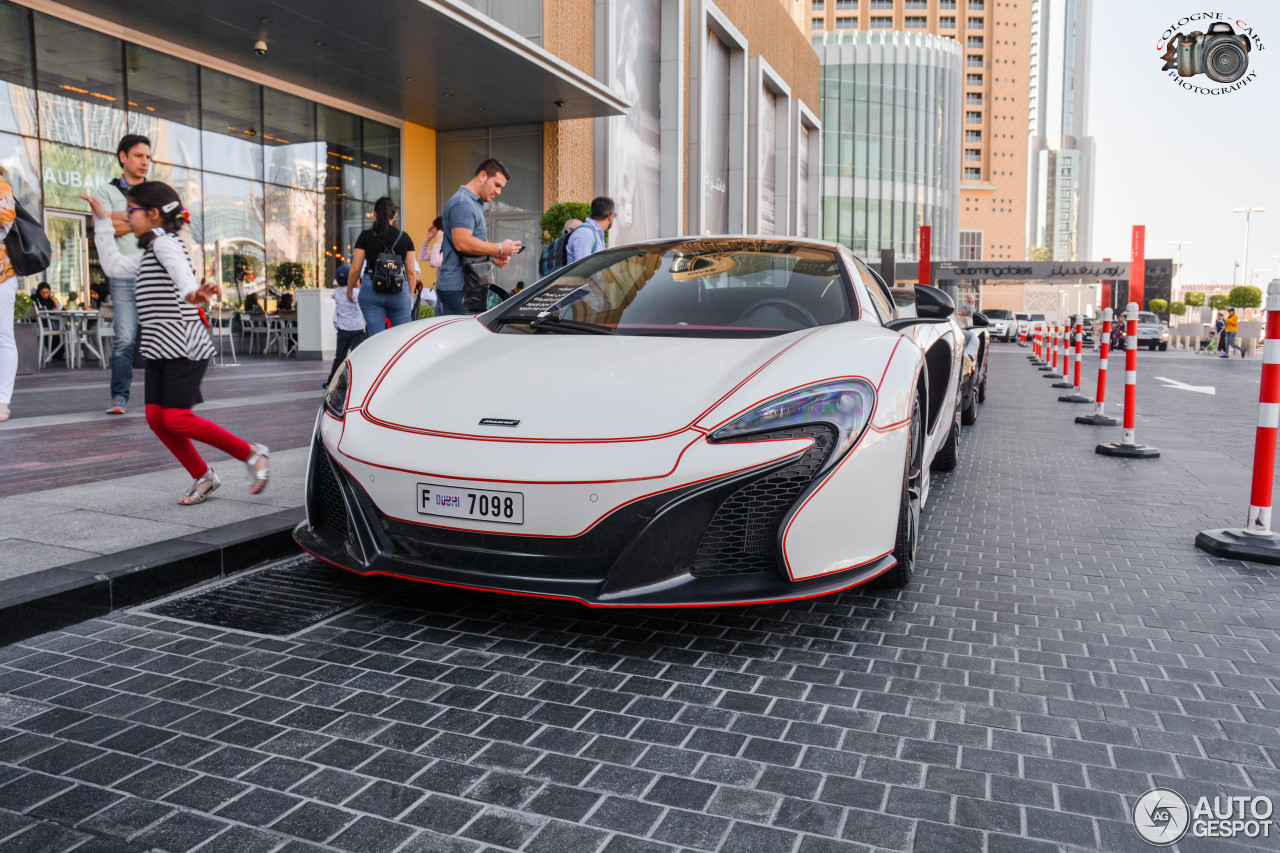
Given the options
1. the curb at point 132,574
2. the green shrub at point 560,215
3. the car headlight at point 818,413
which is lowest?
the curb at point 132,574

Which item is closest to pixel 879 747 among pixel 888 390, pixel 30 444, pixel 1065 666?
pixel 1065 666

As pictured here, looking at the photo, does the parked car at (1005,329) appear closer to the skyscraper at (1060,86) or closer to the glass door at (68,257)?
the glass door at (68,257)

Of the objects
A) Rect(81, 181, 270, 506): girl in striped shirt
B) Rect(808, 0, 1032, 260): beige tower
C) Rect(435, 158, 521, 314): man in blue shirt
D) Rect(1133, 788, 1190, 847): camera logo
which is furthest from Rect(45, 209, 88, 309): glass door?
Rect(808, 0, 1032, 260): beige tower

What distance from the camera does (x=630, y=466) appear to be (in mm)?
2809

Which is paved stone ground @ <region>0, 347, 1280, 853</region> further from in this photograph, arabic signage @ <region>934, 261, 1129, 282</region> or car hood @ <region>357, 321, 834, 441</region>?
arabic signage @ <region>934, 261, 1129, 282</region>

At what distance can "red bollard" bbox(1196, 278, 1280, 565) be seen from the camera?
171 inches

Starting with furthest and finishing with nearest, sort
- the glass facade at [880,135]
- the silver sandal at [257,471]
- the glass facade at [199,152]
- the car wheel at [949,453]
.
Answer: the glass facade at [880,135]
the glass facade at [199,152]
the car wheel at [949,453]
the silver sandal at [257,471]

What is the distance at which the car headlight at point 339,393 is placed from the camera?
3394mm

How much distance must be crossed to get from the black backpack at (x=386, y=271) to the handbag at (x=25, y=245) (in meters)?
2.30

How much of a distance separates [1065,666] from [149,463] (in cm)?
508

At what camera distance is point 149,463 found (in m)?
5.66

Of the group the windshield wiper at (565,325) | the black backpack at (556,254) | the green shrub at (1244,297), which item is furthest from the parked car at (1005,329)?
the windshield wiper at (565,325)

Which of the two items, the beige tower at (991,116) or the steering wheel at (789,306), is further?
the beige tower at (991,116)

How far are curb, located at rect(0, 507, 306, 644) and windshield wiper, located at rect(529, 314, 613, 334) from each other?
1408 mm
